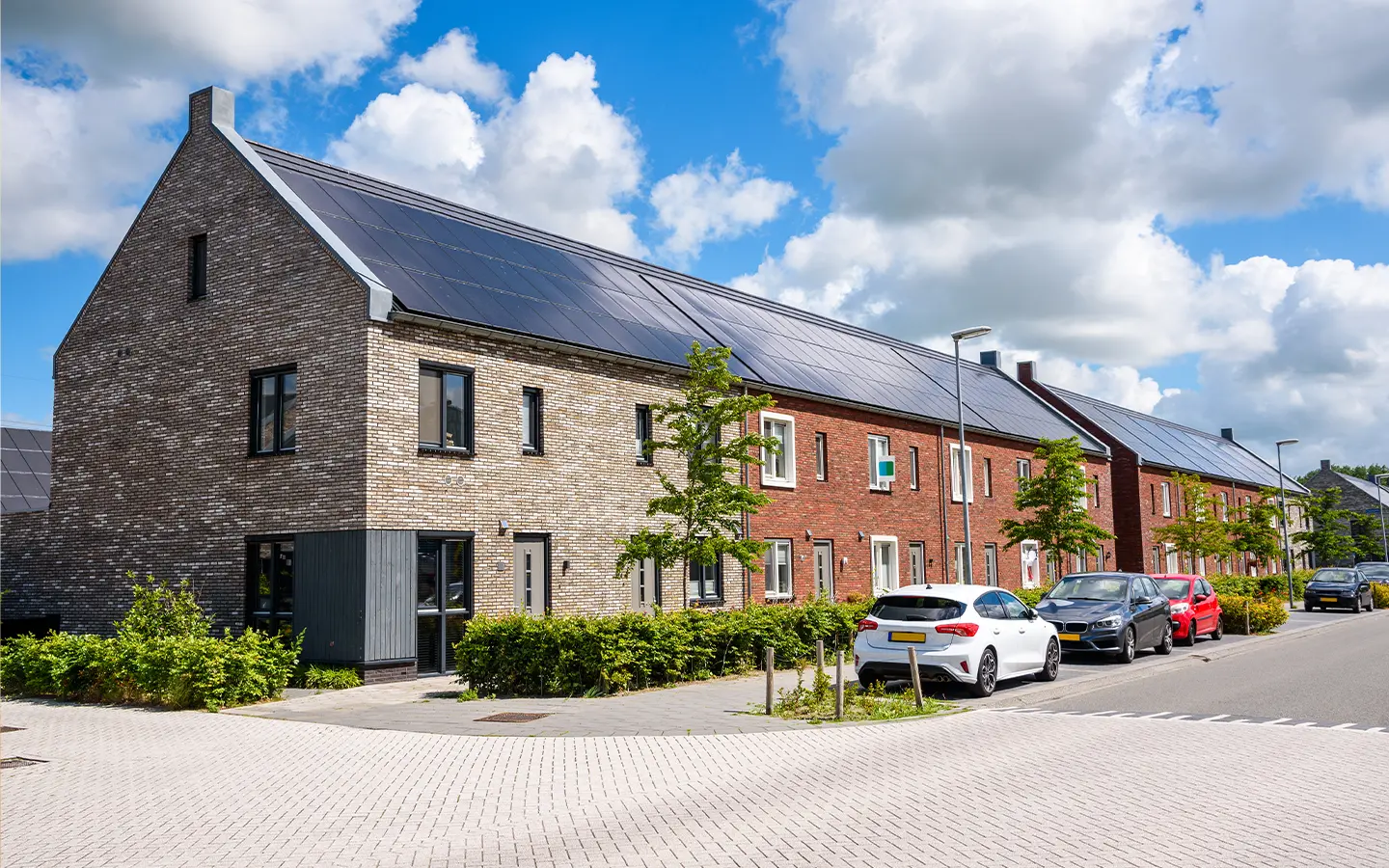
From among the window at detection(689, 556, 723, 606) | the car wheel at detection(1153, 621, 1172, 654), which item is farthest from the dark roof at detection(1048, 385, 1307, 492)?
the window at detection(689, 556, 723, 606)

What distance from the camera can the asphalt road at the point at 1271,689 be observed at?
44.4 ft

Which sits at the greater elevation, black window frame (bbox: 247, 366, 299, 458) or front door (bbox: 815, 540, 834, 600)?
black window frame (bbox: 247, 366, 299, 458)

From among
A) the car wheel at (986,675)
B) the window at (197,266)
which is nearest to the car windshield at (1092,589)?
the car wheel at (986,675)

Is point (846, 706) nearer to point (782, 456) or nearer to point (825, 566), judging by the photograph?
point (782, 456)

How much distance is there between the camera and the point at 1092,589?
20906 mm

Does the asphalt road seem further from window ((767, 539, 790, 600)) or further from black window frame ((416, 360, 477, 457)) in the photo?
black window frame ((416, 360, 477, 457))

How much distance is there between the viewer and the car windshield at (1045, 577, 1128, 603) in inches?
805

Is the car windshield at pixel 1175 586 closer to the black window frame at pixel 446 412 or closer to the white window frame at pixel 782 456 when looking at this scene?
the white window frame at pixel 782 456

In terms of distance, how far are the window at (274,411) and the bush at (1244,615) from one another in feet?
72.6

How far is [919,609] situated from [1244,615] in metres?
16.7

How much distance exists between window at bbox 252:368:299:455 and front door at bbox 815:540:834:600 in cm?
1340

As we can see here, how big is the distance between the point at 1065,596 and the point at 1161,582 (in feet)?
15.2

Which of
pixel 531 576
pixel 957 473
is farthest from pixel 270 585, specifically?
pixel 957 473

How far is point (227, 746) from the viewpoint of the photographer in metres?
11.6
